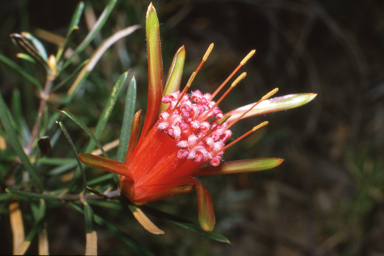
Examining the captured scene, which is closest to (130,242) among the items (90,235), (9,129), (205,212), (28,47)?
(90,235)

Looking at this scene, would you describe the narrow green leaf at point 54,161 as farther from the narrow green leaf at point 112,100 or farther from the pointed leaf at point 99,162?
the pointed leaf at point 99,162

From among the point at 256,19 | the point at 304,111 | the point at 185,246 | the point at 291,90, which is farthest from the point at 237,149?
the point at 256,19

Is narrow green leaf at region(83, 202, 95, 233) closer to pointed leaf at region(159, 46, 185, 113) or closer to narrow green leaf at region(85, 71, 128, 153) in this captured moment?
narrow green leaf at region(85, 71, 128, 153)

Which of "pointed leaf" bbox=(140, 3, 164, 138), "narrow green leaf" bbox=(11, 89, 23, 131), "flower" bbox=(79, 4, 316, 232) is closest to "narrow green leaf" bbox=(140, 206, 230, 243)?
"flower" bbox=(79, 4, 316, 232)

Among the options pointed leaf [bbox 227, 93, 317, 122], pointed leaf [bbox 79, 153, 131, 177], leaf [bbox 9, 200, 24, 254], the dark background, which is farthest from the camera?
the dark background

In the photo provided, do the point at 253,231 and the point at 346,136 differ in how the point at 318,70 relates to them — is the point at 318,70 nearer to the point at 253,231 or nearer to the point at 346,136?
the point at 346,136

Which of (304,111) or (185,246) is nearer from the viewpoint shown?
(185,246)
